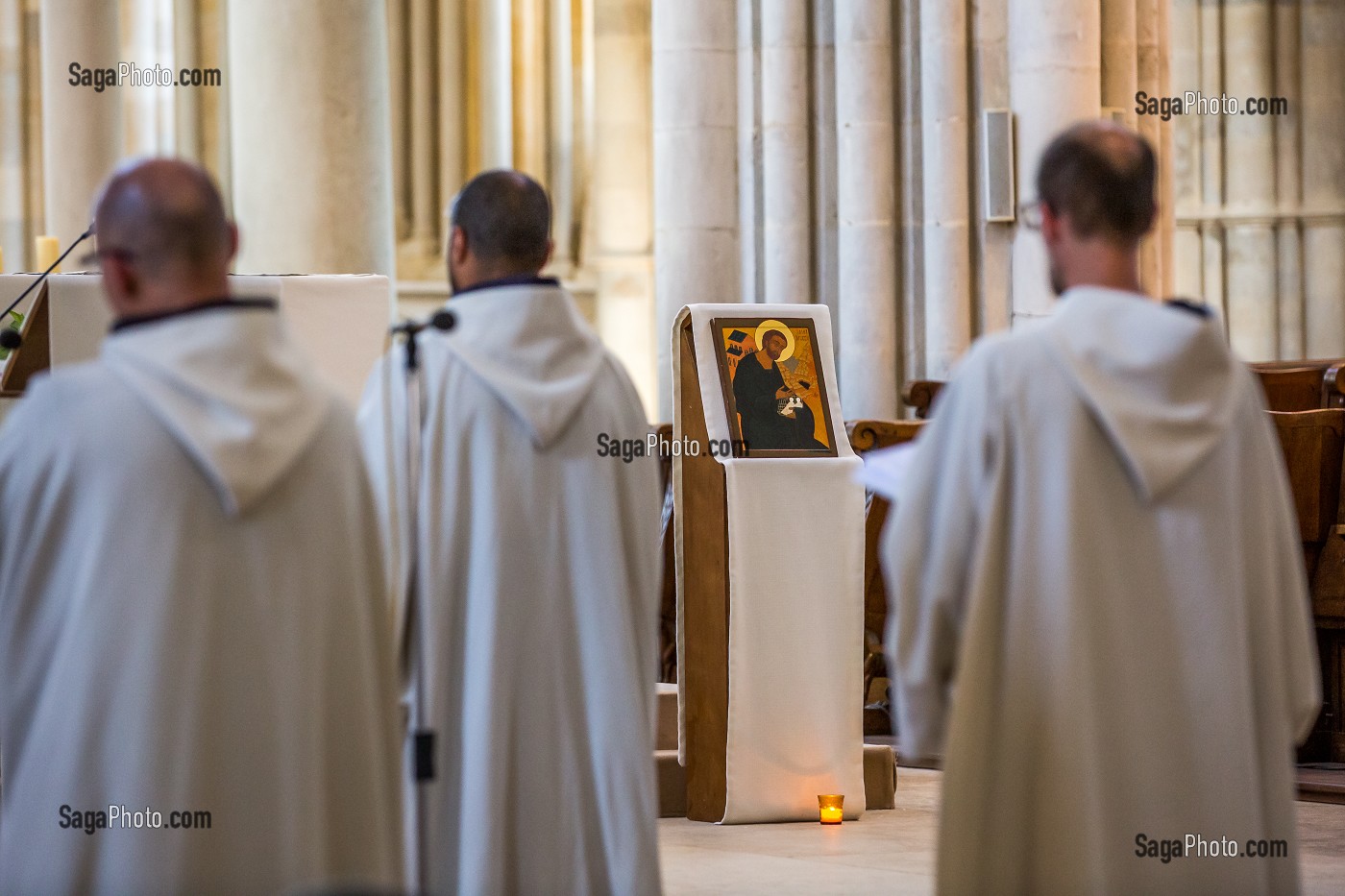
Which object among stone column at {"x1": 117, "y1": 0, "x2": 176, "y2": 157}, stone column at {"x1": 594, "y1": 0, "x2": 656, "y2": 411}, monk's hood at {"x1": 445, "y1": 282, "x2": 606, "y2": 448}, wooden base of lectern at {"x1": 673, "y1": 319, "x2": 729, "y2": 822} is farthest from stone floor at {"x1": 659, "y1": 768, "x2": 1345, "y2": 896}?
stone column at {"x1": 117, "y1": 0, "x2": 176, "y2": 157}

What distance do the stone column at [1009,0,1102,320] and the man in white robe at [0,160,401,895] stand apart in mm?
7930

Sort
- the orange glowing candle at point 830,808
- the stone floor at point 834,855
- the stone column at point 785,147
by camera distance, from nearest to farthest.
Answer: the stone floor at point 834,855, the orange glowing candle at point 830,808, the stone column at point 785,147

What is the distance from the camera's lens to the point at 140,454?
2812 mm

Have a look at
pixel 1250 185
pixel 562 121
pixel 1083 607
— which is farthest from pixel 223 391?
pixel 1250 185

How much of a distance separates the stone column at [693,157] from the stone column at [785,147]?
0.21 meters

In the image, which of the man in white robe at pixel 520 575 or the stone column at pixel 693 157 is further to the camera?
the stone column at pixel 693 157

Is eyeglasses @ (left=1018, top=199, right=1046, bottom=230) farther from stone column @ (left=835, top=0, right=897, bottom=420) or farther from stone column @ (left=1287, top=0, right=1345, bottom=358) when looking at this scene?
stone column @ (left=1287, top=0, right=1345, bottom=358)

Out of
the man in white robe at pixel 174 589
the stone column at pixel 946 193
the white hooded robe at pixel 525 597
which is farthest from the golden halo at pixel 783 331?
the stone column at pixel 946 193

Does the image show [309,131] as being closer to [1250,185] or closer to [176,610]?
[176,610]

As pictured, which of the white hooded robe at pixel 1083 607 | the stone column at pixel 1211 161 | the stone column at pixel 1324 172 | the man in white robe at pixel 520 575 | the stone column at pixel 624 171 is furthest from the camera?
the stone column at pixel 1211 161

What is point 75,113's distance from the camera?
9414 millimetres

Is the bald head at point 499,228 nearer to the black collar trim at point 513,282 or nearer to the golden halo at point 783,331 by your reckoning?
the black collar trim at point 513,282

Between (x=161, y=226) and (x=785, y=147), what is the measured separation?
851cm

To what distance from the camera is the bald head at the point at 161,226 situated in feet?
9.48
